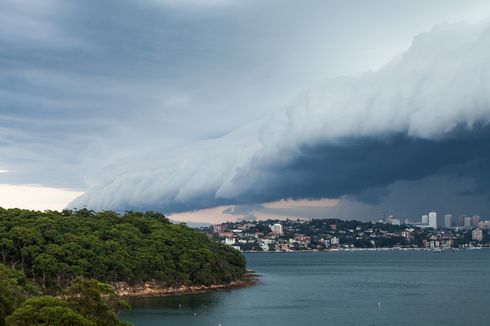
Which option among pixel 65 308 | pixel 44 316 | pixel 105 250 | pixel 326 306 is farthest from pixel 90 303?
pixel 105 250

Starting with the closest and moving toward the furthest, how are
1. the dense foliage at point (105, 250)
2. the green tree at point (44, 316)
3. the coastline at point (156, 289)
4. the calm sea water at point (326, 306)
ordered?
1. the green tree at point (44, 316)
2. the calm sea water at point (326, 306)
3. the dense foliage at point (105, 250)
4. the coastline at point (156, 289)

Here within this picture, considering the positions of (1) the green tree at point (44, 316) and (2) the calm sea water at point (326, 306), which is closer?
(1) the green tree at point (44, 316)

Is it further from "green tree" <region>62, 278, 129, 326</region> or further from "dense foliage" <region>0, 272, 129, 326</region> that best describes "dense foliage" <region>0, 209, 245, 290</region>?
"green tree" <region>62, 278, 129, 326</region>

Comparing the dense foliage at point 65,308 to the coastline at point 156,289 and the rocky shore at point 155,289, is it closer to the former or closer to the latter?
the coastline at point 156,289

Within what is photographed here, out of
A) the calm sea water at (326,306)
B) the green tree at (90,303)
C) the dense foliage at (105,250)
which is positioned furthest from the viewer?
the dense foliage at (105,250)

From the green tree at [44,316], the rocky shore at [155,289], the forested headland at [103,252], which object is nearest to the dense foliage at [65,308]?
the green tree at [44,316]

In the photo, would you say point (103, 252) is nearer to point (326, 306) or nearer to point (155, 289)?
point (155, 289)

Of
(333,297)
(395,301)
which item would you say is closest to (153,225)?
(333,297)
